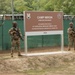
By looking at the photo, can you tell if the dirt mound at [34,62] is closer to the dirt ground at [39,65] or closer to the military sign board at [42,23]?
the dirt ground at [39,65]

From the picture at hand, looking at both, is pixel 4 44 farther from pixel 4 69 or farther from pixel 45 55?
pixel 4 69

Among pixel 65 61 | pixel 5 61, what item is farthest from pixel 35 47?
pixel 5 61

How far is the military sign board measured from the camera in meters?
17.4

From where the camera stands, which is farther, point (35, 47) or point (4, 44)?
point (35, 47)

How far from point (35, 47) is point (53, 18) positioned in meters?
4.46

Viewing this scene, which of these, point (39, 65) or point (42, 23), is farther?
Result: point (42, 23)

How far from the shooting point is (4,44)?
20.9 metres

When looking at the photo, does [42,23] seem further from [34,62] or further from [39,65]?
[39,65]

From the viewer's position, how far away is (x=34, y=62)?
15.7 meters

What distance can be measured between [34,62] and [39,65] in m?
0.31

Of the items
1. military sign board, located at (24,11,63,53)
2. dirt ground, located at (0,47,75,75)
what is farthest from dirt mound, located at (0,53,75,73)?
military sign board, located at (24,11,63,53)

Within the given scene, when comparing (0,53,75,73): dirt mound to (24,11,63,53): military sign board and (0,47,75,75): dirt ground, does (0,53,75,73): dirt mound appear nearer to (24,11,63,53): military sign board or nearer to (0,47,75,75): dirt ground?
(0,47,75,75): dirt ground

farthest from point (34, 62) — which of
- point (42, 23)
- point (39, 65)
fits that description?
point (42, 23)

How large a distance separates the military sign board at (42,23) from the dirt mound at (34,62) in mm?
1538
